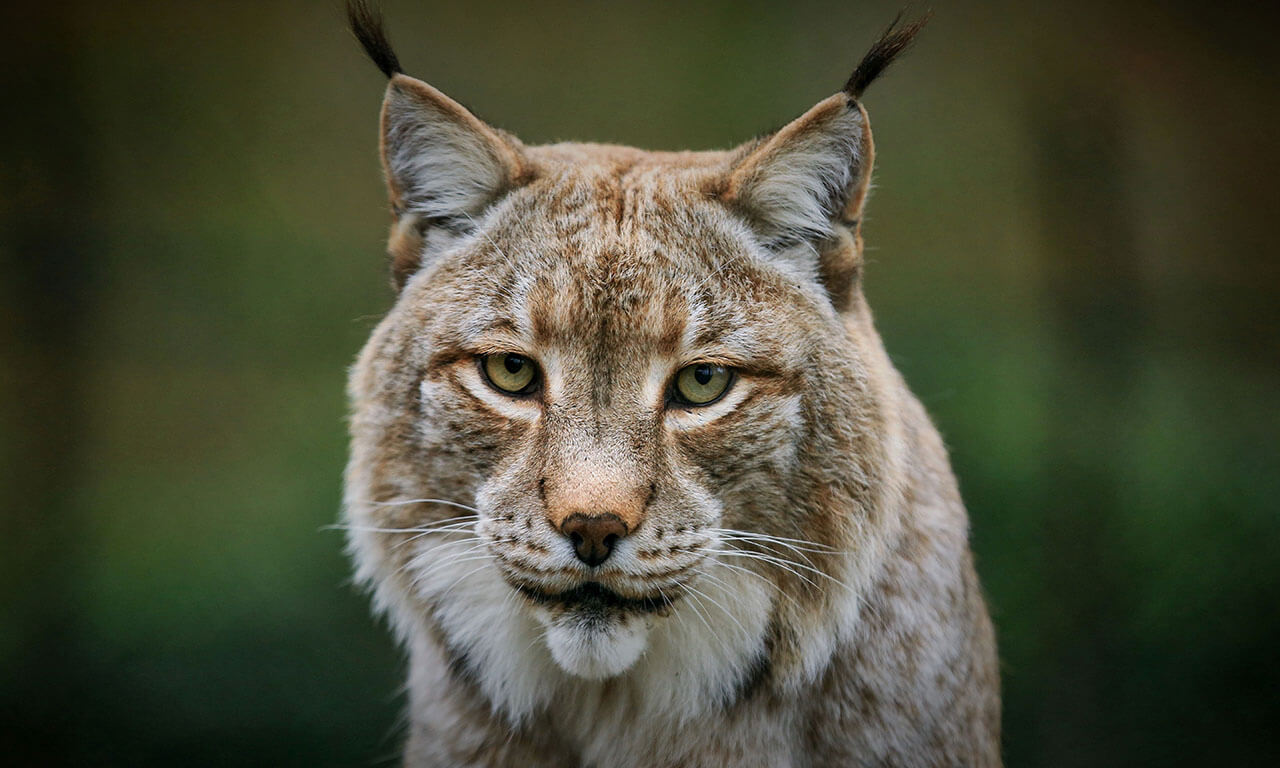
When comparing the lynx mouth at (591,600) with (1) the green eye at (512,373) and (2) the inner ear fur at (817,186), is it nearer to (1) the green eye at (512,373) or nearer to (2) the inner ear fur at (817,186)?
(1) the green eye at (512,373)

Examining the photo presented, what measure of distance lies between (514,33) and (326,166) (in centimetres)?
112

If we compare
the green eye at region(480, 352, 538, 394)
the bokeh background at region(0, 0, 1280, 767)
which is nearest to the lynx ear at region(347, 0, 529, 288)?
the green eye at region(480, 352, 538, 394)

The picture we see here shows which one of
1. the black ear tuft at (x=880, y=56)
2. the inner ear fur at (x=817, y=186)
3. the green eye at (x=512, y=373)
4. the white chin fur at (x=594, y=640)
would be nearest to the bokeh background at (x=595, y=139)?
the green eye at (x=512, y=373)

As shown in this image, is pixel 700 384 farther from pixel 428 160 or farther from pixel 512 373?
pixel 428 160

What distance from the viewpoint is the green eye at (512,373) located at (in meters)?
2.02

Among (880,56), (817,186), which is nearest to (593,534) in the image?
(817,186)

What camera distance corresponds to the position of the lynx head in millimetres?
1875

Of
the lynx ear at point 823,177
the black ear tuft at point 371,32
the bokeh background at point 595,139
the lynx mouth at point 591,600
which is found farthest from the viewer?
the bokeh background at point 595,139

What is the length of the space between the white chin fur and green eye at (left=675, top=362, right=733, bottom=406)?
0.44m

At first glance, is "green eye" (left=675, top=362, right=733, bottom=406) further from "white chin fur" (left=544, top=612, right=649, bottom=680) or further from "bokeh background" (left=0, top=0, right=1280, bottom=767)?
"bokeh background" (left=0, top=0, right=1280, bottom=767)

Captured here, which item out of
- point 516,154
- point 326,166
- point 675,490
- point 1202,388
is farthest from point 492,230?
point 1202,388

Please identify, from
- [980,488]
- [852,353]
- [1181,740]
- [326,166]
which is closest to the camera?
[852,353]

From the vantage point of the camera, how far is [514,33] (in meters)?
4.28

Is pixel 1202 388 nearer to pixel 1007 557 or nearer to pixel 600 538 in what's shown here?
pixel 1007 557
